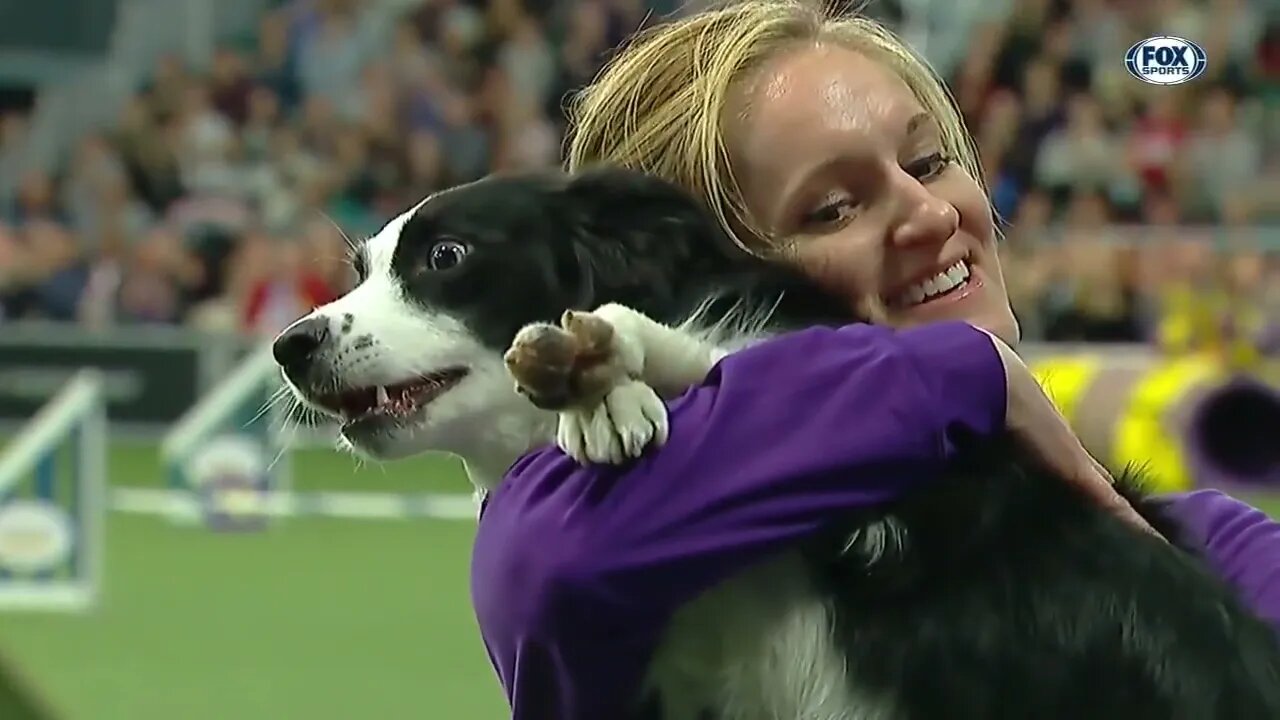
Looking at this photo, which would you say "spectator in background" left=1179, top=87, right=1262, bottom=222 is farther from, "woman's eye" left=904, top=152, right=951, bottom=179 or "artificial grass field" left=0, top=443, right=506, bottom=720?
"woman's eye" left=904, top=152, right=951, bottom=179

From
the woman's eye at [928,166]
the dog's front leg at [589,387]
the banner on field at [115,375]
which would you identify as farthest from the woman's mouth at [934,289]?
the banner on field at [115,375]

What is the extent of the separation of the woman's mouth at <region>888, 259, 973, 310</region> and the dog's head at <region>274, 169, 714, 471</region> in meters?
0.29

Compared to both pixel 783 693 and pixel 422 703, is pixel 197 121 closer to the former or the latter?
pixel 422 703

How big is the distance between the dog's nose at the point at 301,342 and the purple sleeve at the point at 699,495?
0.42 meters

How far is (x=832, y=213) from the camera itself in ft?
7.75

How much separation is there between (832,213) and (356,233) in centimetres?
852

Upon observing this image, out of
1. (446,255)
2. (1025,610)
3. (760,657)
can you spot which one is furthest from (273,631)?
(1025,610)

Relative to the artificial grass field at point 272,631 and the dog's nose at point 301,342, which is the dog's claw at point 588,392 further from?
the artificial grass field at point 272,631

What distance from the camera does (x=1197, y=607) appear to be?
202 cm

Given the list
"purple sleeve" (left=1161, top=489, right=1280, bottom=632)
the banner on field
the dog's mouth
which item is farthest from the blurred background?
"purple sleeve" (left=1161, top=489, right=1280, bottom=632)

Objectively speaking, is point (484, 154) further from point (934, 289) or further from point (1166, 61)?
point (934, 289)

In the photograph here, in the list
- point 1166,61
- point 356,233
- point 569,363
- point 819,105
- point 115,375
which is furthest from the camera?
point 115,375

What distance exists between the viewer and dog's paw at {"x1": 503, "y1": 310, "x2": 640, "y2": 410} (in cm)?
179

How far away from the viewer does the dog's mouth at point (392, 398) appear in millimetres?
2232
